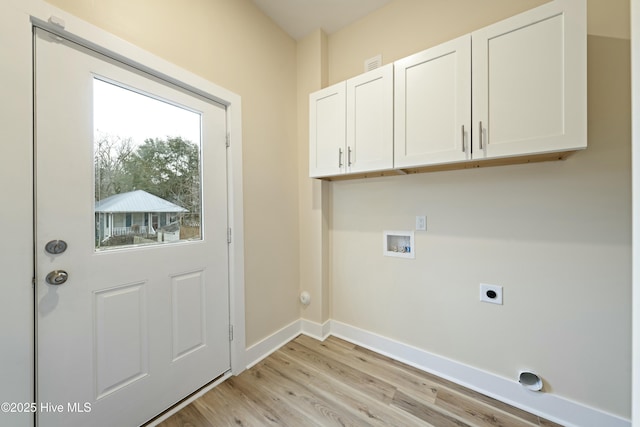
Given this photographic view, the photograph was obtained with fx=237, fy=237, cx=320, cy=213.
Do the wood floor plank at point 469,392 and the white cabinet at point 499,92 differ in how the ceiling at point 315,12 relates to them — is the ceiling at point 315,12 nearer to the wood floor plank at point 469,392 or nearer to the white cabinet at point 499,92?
the white cabinet at point 499,92

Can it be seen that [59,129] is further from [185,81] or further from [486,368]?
[486,368]

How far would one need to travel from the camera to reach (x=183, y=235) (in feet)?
5.22

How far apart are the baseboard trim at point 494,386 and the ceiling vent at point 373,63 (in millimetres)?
2368

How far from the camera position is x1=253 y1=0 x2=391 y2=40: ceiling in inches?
78.3

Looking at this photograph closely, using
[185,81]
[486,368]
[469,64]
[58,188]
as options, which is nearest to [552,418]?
[486,368]

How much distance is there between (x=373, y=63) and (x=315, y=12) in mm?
681

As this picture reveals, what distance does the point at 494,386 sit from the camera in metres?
1.59

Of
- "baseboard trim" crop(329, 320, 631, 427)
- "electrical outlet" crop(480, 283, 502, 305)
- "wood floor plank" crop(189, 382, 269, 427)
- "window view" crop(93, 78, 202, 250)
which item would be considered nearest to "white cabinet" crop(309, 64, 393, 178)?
"window view" crop(93, 78, 202, 250)

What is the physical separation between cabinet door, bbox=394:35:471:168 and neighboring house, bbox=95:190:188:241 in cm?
155

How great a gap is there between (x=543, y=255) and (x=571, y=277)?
166 millimetres

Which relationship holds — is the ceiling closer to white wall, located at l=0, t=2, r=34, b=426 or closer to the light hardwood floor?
white wall, located at l=0, t=2, r=34, b=426

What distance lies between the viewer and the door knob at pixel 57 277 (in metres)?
1.09

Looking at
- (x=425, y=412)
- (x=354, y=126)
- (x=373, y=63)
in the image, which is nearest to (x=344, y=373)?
(x=425, y=412)

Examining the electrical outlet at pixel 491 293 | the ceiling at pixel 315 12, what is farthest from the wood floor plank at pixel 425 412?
the ceiling at pixel 315 12
